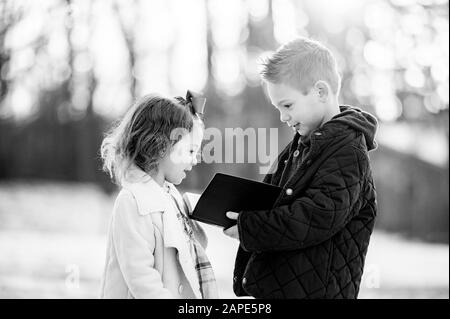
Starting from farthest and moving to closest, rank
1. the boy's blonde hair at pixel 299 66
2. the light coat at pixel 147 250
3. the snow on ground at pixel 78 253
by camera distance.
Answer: the snow on ground at pixel 78 253 → the boy's blonde hair at pixel 299 66 → the light coat at pixel 147 250

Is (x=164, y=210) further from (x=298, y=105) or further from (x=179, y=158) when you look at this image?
(x=298, y=105)

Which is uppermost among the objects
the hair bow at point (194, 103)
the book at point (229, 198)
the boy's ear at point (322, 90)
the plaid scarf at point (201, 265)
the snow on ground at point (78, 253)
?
the boy's ear at point (322, 90)

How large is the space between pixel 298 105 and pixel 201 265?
1.54 feet

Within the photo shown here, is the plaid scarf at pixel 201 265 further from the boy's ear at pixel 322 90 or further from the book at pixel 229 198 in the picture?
the boy's ear at pixel 322 90

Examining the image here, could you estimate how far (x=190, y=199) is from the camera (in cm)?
150

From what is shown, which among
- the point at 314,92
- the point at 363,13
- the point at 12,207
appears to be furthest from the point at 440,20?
the point at 12,207

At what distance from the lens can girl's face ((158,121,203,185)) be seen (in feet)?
4.65

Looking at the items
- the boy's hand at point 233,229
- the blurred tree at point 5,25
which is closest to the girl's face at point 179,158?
A: the boy's hand at point 233,229

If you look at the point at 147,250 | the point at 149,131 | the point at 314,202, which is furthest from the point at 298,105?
the point at 147,250

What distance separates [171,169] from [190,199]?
0.12 meters

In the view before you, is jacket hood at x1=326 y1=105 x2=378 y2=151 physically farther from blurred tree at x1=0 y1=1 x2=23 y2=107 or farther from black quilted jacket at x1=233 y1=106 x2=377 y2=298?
blurred tree at x1=0 y1=1 x2=23 y2=107

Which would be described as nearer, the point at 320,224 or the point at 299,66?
the point at 320,224

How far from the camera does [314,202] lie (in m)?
1.30

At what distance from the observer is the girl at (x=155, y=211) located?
130cm
